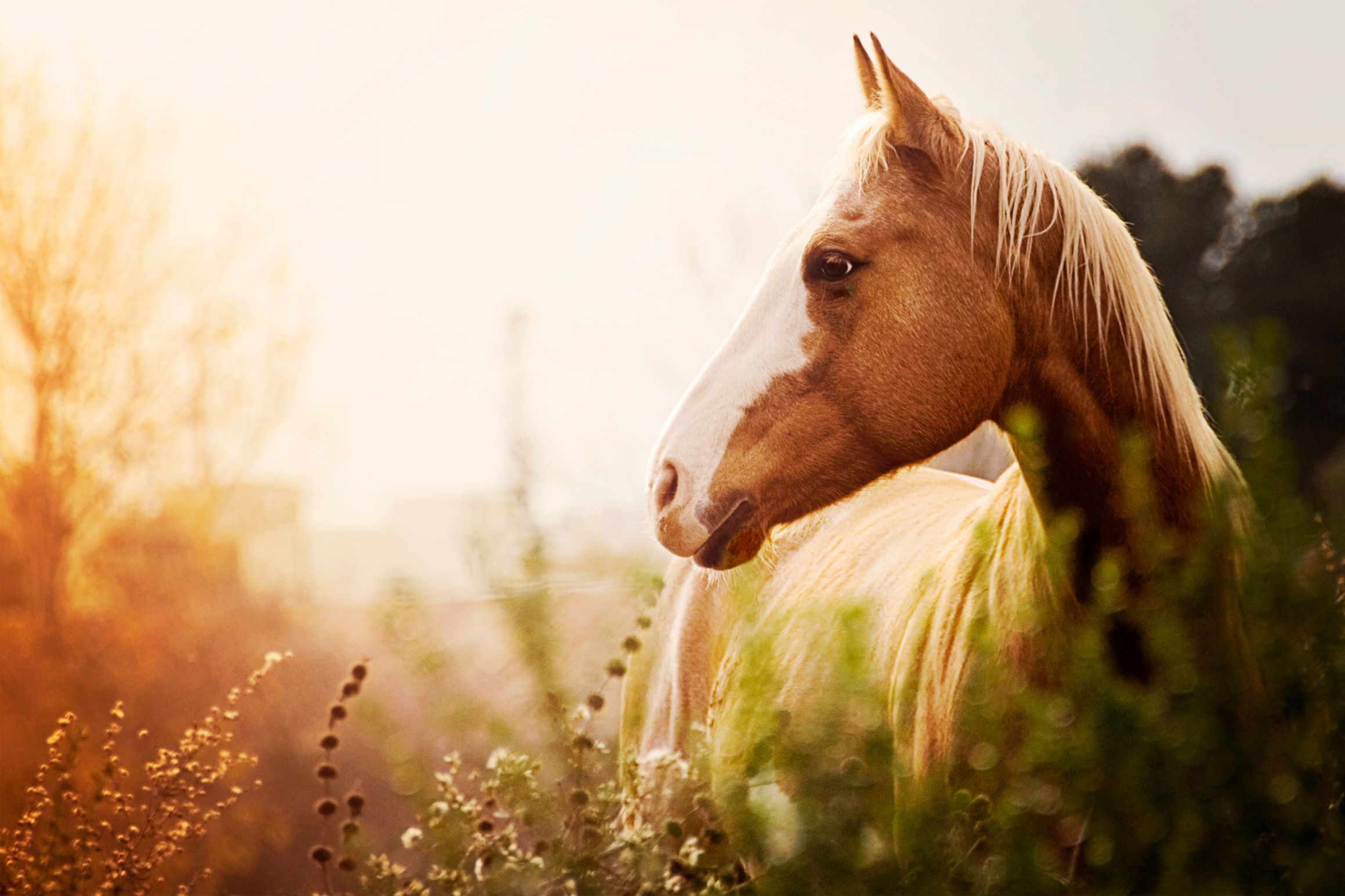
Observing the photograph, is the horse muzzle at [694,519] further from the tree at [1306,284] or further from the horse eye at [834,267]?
the tree at [1306,284]

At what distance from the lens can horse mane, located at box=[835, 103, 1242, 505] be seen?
1.78 meters

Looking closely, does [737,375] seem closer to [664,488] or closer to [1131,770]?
[664,488]

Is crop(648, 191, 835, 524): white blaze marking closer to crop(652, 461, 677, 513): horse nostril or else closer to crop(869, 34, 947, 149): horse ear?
crop(652, 461, 677, 513): horse nostril

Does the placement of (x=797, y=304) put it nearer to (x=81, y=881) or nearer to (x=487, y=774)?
(x=487, y=774)

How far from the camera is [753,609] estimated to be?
1146 mm

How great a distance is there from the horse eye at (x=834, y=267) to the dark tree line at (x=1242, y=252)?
44.3 ft

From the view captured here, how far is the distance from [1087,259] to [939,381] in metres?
0.34

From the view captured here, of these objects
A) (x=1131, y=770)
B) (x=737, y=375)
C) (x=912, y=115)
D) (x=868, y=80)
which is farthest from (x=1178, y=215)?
(x=1131, y=770)

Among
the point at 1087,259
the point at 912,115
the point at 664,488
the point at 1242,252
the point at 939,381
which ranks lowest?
the point at 1242,252

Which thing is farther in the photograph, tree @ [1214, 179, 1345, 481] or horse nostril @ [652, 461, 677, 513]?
tree @ [1214, 179, 1345, 481]

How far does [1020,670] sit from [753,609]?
2.50 ft

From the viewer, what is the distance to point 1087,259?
6.06ft

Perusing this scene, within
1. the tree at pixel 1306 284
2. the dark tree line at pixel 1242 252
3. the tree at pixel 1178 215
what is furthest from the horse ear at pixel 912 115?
the tree at pixel 1178 215

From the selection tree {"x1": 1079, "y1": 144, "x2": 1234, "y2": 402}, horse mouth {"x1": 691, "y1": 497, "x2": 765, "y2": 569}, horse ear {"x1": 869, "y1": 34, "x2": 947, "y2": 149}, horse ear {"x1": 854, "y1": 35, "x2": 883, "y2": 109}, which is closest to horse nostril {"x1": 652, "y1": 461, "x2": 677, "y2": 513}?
horse mouth {"x1": 691, "y1": 497, "x2": 765, "y2": 569}
